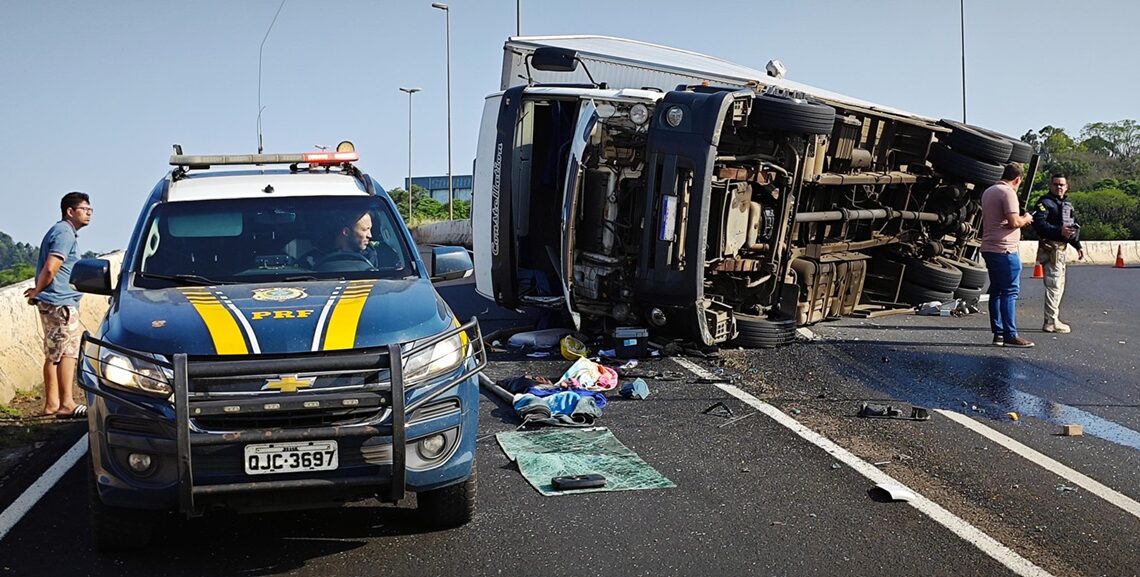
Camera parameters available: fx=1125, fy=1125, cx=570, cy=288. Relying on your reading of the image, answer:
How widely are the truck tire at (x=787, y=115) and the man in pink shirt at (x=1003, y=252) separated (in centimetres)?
227

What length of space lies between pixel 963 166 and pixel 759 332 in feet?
13.2

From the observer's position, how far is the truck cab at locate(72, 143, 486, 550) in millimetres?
4637

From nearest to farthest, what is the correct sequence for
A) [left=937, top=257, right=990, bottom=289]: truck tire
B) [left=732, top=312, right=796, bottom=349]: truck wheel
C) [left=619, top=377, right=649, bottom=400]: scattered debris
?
1. [left=619, top=377, right=649, bottom=400]: scattered debris
2. [left=732, top=312, right=796, bottom=349]: truck wheel
3. [left=937, top=257, right=990, bottom=289]: truck tire

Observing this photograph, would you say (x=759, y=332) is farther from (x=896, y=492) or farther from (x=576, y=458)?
(x=896, y=492)

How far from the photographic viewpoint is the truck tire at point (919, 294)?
13289 mm

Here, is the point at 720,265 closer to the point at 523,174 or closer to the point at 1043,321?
the point at 523,174

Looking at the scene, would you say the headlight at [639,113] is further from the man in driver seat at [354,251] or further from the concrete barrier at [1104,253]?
the concrete barrier at [1104,253]

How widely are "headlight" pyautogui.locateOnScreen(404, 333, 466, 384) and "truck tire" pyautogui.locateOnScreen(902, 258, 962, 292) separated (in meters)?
9.29

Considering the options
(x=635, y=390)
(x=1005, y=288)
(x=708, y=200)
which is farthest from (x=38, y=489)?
(x=1005, y=288)

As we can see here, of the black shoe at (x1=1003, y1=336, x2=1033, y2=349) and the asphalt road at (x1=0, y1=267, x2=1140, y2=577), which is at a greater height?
the asphalt road at (x1=0, y1=267, x2=1140, y2=577)

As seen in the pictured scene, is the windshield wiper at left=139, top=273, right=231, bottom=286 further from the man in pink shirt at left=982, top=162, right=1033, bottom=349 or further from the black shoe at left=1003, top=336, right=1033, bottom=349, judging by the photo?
the black shoe at left=1003, top=336, right=1033, bottom=349

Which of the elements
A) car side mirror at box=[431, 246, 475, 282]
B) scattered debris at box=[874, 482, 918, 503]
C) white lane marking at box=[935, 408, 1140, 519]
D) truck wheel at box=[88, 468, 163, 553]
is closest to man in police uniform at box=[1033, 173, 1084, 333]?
white lane marking at box=[935, 408, 1140, 519]

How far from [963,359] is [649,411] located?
12.8 feet

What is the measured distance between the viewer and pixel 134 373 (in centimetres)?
473
